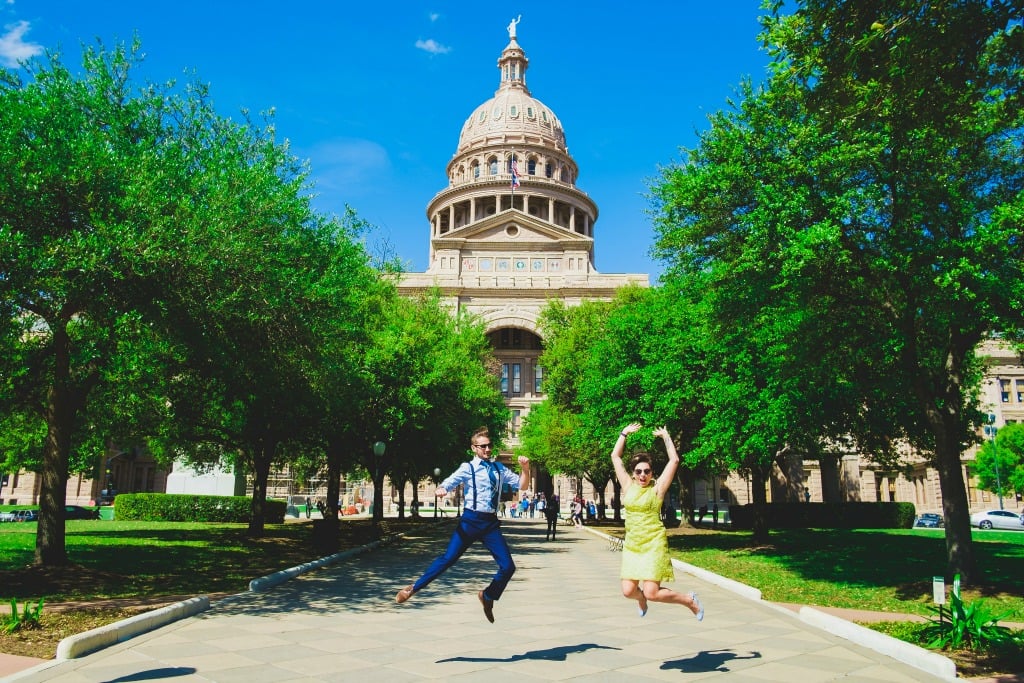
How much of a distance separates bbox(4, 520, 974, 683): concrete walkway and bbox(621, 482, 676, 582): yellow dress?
0.85 meters

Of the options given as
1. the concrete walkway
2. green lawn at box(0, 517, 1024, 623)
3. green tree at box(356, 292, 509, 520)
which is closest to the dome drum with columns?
green tree at box(356, 292, 509, 520)

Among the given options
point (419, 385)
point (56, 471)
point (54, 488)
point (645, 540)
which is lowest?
point (645, 540)

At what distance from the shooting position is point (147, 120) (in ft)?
43.7

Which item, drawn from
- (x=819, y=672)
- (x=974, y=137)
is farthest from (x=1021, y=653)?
(x=974, y=137)

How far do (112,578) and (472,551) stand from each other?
35.9ft

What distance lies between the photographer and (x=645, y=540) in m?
7.05

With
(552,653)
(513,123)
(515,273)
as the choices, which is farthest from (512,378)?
(552,653)

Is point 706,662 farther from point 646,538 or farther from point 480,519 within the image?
point 480,519

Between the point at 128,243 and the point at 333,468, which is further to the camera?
the point at 333,468

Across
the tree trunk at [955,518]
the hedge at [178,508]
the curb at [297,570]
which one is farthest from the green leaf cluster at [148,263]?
the hedge at [178,508]

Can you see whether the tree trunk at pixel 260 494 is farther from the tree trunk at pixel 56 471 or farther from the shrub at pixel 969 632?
the shrub at pixel 969 632

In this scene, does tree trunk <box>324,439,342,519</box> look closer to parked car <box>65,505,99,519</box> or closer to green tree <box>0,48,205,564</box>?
green tree <box>0,48,205,564</box>

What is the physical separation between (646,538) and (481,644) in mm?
2339

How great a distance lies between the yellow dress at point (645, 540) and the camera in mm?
6969
